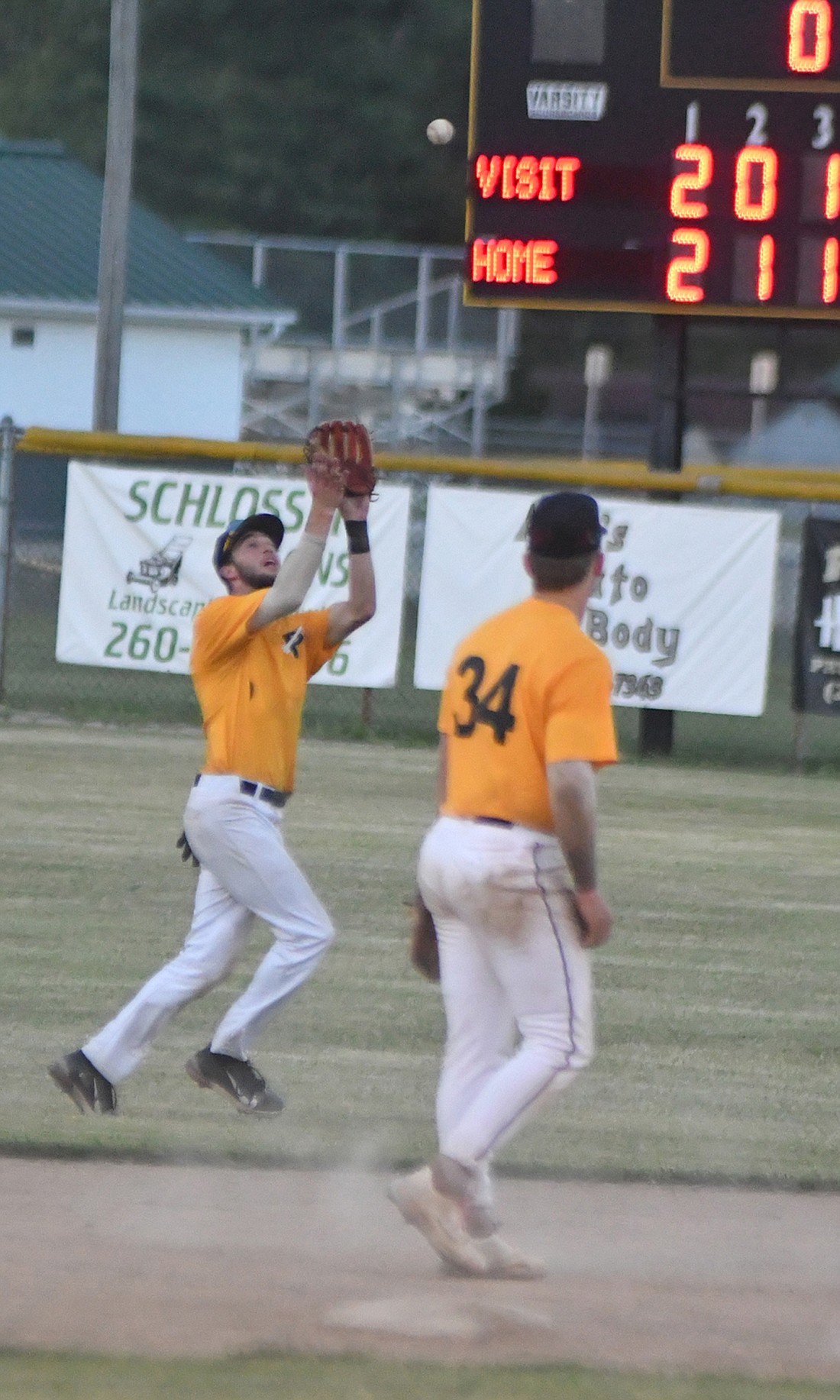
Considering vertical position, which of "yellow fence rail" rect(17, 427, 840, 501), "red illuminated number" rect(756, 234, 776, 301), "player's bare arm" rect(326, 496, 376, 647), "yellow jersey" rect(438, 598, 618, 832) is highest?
"red illuminated number" rect(756, 234, 776, 301)

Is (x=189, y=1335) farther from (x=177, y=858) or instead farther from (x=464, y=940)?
(x=177, y=858)

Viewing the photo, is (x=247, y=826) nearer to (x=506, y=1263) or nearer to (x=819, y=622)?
(x=506, y=1263)

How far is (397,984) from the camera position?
8.95 m

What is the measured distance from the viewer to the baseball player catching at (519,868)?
17.2ft

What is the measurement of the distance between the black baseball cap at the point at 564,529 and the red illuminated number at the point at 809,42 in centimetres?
1018

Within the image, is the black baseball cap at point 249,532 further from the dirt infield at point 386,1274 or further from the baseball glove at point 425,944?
the dirt infield at point 386,1274

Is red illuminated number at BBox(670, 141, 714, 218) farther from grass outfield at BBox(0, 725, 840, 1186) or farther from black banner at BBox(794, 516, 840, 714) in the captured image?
grass outfield at BBox(0, 725, 840, 1186)

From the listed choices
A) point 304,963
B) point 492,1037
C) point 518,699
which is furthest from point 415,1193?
point 304,963

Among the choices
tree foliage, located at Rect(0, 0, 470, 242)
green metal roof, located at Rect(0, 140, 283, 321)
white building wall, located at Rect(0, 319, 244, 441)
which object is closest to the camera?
green metal roof, located at Rect(0, 140, 283, 321)

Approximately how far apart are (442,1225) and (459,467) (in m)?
11.6

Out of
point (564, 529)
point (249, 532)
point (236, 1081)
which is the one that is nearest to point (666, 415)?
point (249, 532)

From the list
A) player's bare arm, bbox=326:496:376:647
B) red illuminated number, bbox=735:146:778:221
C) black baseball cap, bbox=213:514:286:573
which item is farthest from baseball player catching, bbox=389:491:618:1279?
red illuminated number, bbox=735:146:778:221

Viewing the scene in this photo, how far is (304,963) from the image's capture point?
6.93m

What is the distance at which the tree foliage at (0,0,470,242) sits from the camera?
5722cm
